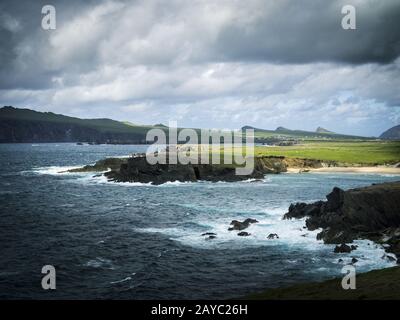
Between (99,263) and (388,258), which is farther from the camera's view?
(99,263)

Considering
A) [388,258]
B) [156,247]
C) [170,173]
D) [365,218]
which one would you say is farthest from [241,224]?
[170,173]

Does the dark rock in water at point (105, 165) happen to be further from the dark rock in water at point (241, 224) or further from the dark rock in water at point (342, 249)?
the dark rock in water at point (342, 249)

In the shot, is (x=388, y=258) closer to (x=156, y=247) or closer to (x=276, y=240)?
(x=276, y=240)

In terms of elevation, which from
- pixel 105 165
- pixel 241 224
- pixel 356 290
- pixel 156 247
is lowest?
pixel 156 247

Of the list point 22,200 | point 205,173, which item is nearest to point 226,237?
point 22,200

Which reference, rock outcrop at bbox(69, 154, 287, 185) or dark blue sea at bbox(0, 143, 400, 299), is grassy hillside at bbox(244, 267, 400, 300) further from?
rock outcrop at bbox(69, 154, 287, 185)

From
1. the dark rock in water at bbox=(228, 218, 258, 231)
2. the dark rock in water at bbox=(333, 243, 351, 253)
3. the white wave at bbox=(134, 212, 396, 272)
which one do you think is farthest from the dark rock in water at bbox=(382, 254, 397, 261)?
the dark rock in water at bbox=(228, 218, 258, 231)
